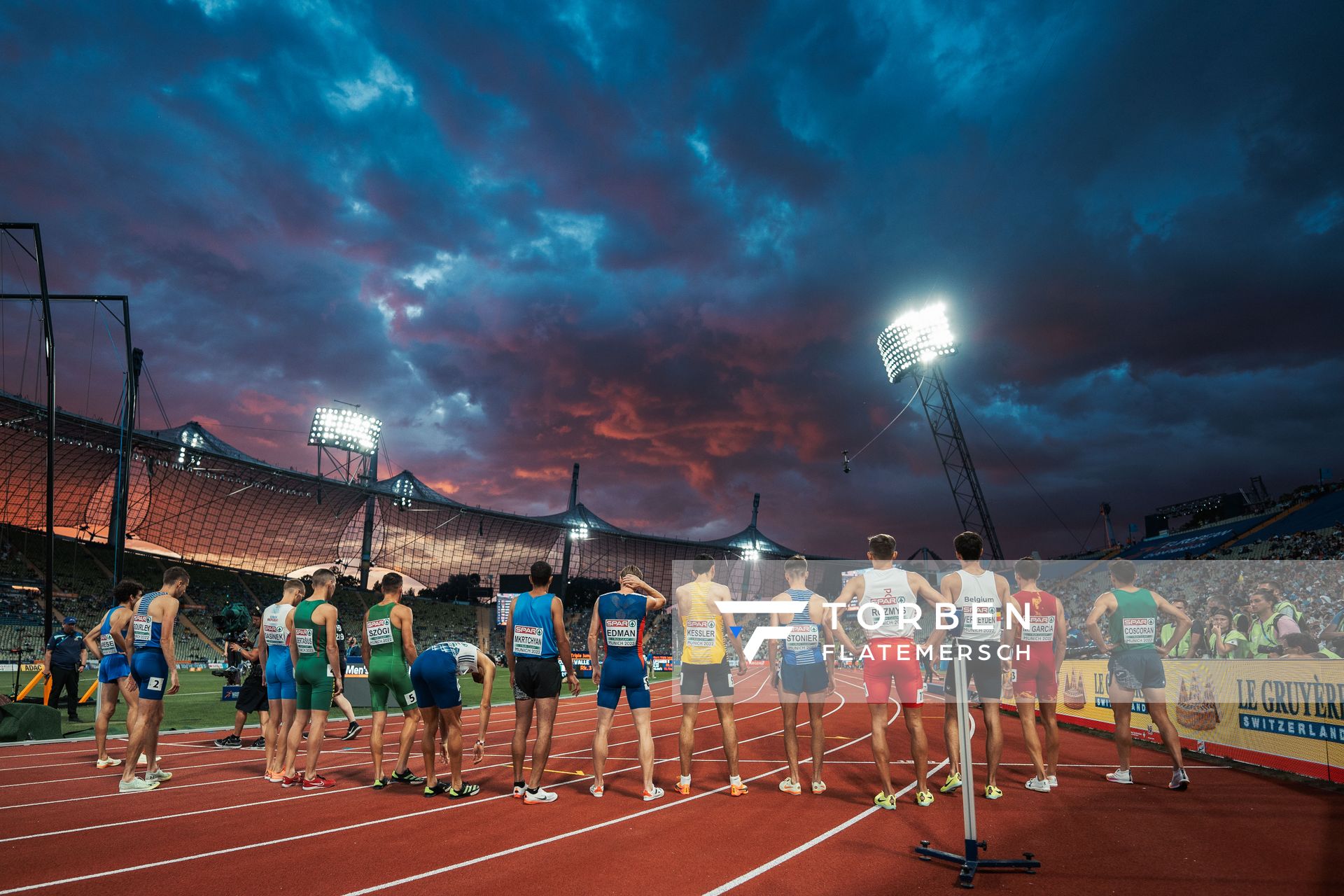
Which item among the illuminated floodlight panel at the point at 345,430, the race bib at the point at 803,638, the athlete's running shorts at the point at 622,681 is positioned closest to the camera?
the athlete's running shorts at the point at 622,681

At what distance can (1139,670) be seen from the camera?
6316 mm

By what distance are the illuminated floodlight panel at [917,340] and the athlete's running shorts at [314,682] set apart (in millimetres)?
32033

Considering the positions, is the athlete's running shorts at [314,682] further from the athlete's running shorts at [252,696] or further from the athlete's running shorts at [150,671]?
the athlete's running shorts at [252,696]

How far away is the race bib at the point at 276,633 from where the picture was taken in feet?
22.0

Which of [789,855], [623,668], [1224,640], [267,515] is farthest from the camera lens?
[267,515]

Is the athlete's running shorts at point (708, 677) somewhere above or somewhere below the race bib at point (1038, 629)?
below

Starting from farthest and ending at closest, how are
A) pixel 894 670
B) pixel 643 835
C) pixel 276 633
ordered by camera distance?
pixel 276 633, pixel 894 670, pixel 643 835

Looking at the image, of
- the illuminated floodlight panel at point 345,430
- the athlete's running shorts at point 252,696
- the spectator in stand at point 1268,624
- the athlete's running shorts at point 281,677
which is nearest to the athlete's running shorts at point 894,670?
the spectator in stand at point 1268,624

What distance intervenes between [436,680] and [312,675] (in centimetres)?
139

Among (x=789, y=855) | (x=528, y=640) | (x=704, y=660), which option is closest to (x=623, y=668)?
(x=704, y=660)

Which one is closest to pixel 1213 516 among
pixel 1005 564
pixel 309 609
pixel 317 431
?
pixel 1005 564

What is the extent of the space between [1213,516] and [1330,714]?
177 feet

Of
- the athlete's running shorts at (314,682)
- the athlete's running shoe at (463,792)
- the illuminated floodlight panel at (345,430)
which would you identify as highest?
the illuminated floodlight panel at (345,430)

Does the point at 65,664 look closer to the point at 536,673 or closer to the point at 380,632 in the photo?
the point at 380,632
